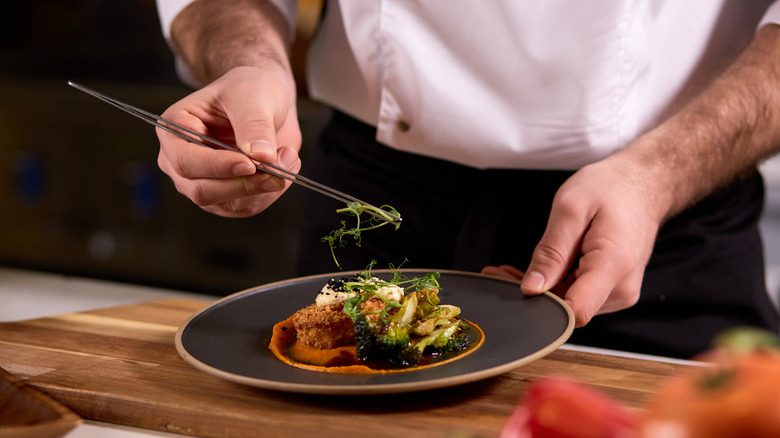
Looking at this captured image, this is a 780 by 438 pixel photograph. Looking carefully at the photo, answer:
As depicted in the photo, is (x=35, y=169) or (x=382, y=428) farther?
(x=35, y=169)

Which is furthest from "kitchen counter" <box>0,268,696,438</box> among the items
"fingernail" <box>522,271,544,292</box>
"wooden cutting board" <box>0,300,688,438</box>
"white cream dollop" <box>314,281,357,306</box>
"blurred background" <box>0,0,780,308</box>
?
"blurred background" <box>0,0,780,308</box>

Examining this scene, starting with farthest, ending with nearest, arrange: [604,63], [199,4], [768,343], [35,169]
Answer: [35,169], [199,4], [604,63], [768,343]

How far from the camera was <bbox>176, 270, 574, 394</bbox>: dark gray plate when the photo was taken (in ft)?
2.61

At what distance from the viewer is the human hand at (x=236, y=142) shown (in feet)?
3.30

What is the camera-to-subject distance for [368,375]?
0.86m

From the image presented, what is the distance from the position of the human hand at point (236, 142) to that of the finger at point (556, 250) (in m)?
0.42

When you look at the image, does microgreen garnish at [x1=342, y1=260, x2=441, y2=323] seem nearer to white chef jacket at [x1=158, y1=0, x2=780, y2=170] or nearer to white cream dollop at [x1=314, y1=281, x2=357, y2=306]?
white cream dollop at [x1=314, y1=281, x2=357, y2=306]

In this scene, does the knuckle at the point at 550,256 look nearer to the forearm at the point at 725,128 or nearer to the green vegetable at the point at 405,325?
the green vegetable at the point at 405,325

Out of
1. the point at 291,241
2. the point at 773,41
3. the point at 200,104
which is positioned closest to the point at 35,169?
the point at 291,241

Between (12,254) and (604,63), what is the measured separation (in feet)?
10.7

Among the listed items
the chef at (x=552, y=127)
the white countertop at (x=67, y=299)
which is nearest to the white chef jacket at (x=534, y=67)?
the chef at (x=552, y=127)

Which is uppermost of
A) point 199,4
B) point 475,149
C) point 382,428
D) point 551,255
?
point 199,4

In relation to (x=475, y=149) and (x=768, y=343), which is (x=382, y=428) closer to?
(x=768, y=343)

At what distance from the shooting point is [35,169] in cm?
331
